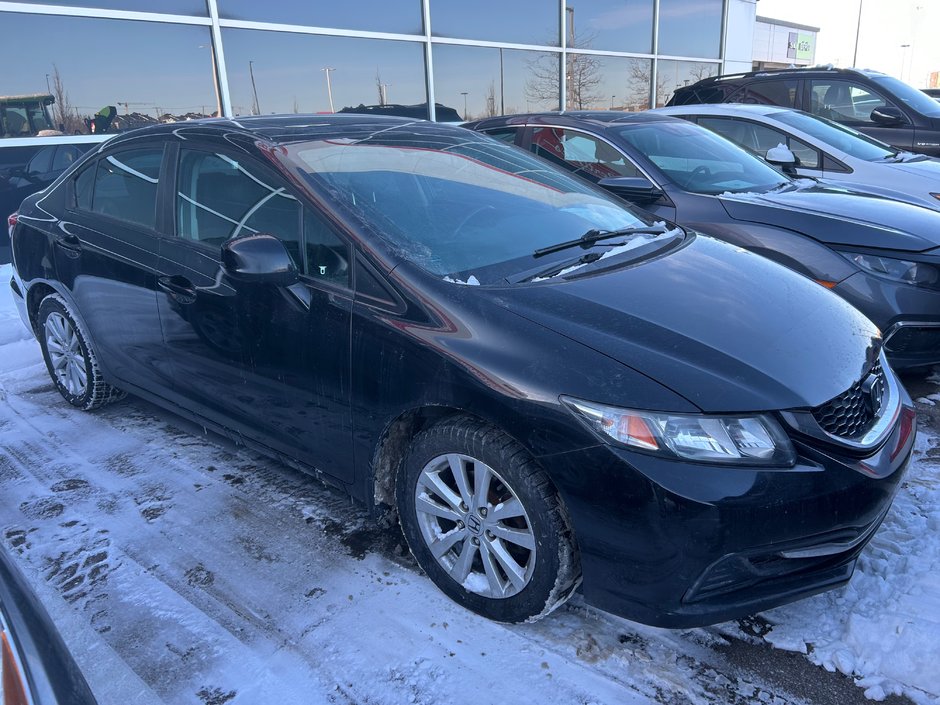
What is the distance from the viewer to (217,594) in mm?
2549

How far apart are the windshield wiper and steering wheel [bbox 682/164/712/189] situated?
1577mm

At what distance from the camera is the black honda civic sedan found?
1.97 metres

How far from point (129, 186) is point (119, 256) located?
39 cm

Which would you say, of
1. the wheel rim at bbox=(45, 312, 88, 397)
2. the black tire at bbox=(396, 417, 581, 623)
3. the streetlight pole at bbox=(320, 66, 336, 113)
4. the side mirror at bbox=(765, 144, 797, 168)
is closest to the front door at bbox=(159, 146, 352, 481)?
the black tire at bbox=(396, 417, 581, 623)

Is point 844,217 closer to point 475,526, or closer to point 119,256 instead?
point 475,526

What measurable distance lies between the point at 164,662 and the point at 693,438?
1.80m

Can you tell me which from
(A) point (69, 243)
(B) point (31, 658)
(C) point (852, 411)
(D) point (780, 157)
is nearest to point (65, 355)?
(A) point (69, 243)

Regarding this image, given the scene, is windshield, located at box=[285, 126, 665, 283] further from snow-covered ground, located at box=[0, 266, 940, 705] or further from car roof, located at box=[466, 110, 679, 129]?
car roof, located at box=[466, 110, 679, 129]

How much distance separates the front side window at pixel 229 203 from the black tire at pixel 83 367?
1236 millimetres

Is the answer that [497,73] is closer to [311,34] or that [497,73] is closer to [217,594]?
[311,34]

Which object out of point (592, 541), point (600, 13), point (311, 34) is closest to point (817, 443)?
point (592, 541)

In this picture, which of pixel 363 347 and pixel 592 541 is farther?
pixel 363 347

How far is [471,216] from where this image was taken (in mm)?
2840

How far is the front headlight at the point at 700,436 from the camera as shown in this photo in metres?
1.94
